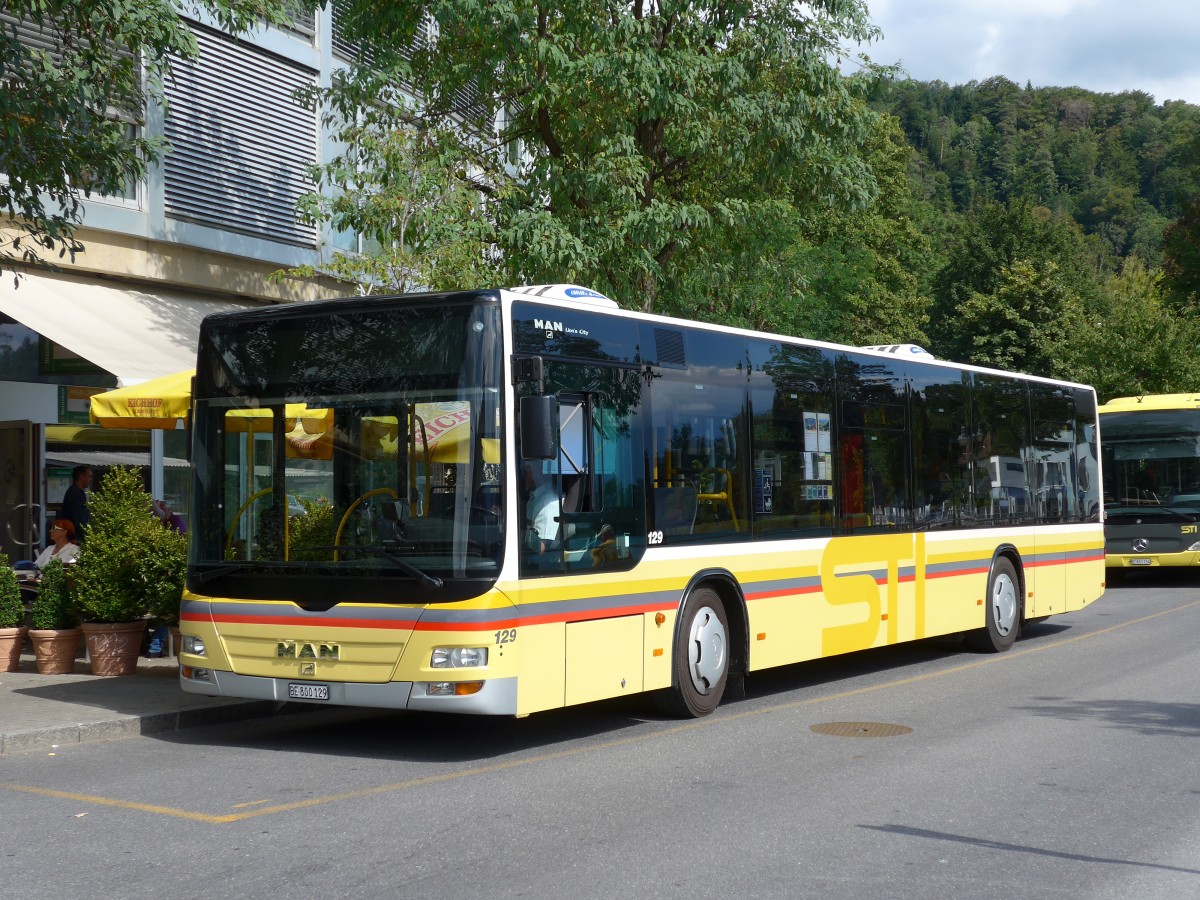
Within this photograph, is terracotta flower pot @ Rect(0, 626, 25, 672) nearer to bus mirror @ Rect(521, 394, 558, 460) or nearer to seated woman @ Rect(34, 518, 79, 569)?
seated woman @ Rect(34, 518, 79, 569)

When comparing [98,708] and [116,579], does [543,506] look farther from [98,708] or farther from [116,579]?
[116,579]

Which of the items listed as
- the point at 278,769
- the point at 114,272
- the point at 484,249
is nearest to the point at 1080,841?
the point at 278,769

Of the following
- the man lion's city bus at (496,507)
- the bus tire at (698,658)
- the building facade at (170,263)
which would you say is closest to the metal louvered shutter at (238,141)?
the building facade at (170,263)

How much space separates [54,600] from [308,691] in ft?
14.8

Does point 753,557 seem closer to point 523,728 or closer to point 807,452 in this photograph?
point 807,452

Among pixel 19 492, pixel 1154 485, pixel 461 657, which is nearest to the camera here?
pixel 461 657

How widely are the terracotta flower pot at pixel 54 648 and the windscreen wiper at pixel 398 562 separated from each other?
458 centimetres

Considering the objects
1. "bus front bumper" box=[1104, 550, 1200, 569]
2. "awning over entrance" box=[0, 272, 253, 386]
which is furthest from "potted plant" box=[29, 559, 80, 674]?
"bus front bumper" box=[1104, 550, 1200, 569]

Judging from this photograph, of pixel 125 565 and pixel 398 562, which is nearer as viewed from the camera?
pixel 398 562

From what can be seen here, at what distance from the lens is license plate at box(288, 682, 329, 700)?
9258 millimetres

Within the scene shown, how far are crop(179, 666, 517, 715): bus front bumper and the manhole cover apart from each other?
8.25 feet

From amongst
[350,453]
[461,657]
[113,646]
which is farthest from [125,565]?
[461,657]

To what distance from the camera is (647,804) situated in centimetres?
775

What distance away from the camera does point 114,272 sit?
18.8 m
